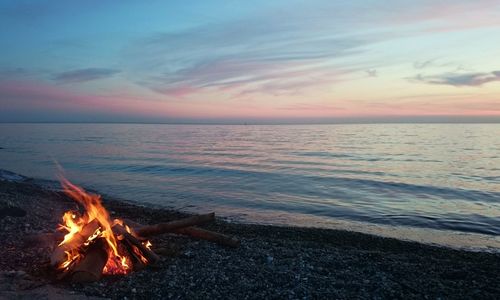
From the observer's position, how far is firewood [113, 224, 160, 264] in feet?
29.2

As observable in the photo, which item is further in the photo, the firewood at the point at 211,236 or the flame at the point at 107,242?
the firewood at the point at 211,236

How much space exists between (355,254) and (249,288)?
4.35 m

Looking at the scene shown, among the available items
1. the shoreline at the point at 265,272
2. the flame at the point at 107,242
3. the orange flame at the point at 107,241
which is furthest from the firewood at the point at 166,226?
the orange flame at the point at 107,241

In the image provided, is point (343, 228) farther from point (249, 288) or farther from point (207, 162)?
point (207, 162)

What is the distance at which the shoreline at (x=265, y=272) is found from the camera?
307 inches

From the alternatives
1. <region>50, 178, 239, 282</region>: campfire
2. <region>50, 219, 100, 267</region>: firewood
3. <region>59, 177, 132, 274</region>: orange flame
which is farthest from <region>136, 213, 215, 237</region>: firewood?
<region>50, 219, 100, 267</region>: firewood

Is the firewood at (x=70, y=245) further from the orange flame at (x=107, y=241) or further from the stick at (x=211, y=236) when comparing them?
the stick at (x=211, y=236)

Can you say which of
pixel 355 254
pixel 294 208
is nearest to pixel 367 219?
pixel 294 208

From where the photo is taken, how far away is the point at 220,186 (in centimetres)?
2806

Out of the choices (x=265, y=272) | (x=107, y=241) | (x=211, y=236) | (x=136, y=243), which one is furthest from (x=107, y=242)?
(x=265, y=272)

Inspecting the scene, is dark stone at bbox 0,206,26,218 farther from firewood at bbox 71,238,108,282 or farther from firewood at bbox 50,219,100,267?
firewood at bbox 71,238,108,282

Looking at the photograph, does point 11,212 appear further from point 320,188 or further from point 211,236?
point 320,188

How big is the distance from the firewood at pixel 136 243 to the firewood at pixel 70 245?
0.50 meters

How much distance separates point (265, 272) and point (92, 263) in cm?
383
